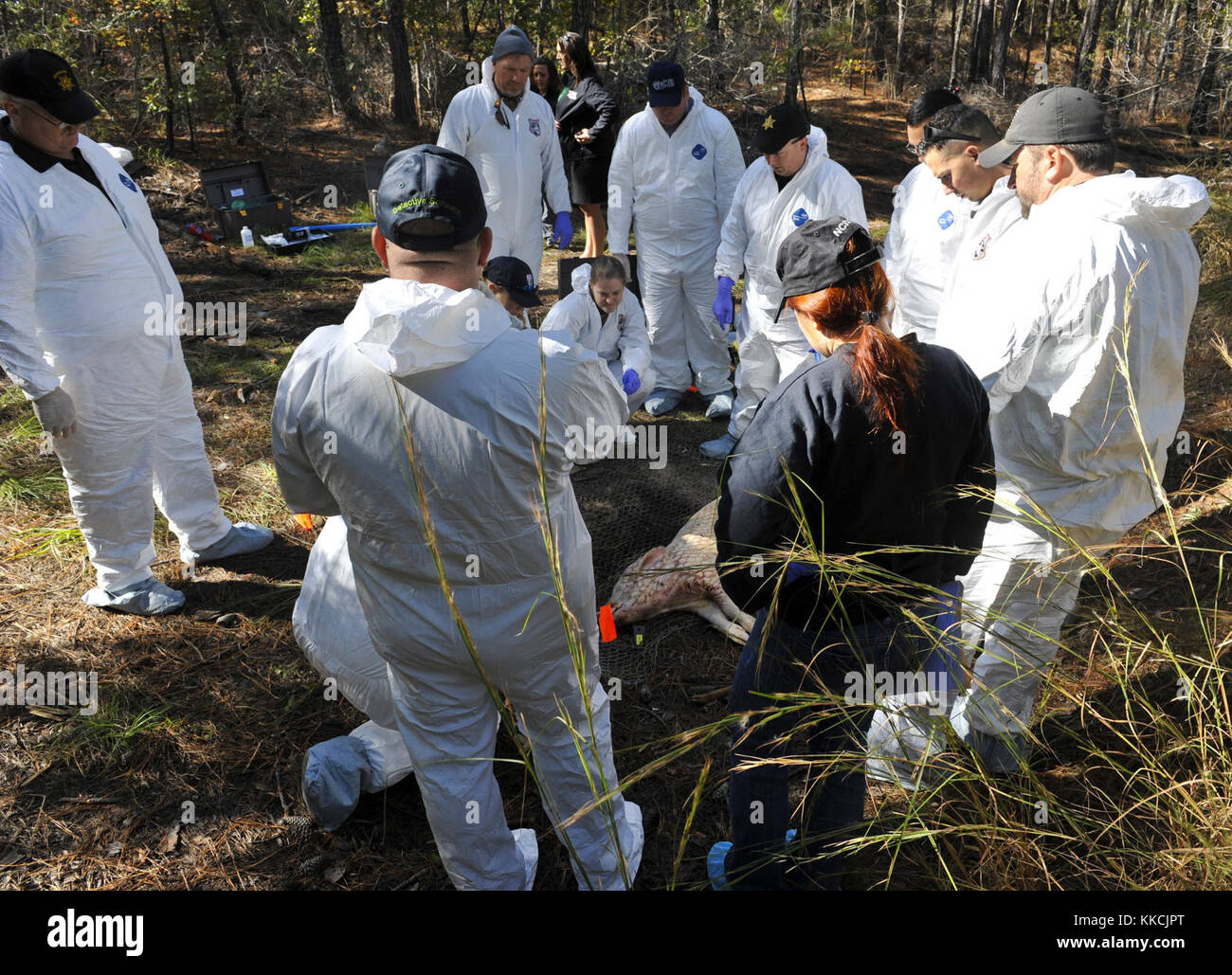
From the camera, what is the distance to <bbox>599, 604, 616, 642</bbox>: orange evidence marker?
11.1 ft

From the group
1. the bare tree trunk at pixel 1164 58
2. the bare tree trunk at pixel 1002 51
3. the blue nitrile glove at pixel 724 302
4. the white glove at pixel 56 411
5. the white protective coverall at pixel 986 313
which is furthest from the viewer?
the bare tree trunk at pixel 1002 51

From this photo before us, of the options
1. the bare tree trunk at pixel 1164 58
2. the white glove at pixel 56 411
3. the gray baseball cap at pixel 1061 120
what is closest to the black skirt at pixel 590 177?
the white glove at pixel 56 411

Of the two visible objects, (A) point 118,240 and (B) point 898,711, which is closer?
(B) point 898,711

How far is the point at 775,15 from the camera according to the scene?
13758 mm

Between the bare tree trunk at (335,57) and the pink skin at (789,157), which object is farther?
the bare tree trunk at (335,57)

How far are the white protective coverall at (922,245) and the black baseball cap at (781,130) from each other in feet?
1.80

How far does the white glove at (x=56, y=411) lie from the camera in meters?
3.10

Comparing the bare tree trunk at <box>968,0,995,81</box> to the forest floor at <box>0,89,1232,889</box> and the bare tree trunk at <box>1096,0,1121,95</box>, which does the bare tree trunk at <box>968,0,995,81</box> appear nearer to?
the bare tree trunk at <box>1096,0,1121,95</box>

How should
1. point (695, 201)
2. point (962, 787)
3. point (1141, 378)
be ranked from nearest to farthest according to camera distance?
point (962, 787) → point (1141, 378) → point (695, 201)

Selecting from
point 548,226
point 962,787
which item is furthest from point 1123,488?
point 548,226

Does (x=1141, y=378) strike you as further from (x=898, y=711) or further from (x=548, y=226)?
(x=548, y=226)

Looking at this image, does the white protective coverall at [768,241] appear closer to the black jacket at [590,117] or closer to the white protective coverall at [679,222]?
the white protective coverall at [679,222]

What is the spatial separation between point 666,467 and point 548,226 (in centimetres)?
462

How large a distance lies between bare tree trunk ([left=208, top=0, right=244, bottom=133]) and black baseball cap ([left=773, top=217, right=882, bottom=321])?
32.7ft
